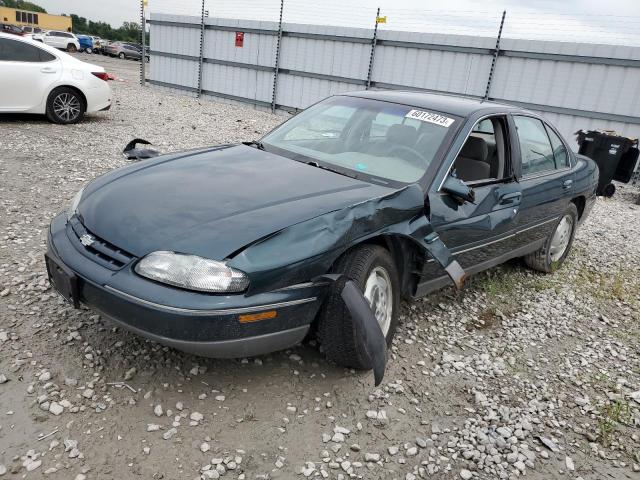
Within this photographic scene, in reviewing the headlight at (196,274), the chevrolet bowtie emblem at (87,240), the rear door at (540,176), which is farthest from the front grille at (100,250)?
the rear door at (540,176)

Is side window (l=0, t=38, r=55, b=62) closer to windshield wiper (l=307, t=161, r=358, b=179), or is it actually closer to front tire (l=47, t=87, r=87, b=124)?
front tire (l=47, t=87, r=87, b=124)

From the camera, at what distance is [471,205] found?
342 centimetres

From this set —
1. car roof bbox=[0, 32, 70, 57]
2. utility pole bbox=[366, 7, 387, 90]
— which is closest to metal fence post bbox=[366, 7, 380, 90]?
utility pole bbox=[366, 7, 387, 90]

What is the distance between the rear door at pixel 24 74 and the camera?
8055mm

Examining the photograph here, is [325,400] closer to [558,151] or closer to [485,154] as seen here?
[485,154]

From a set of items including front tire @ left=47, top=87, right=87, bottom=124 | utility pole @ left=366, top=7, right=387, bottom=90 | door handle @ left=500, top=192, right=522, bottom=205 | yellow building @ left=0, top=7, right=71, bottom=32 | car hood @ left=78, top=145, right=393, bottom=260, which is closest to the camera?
car hood @ left=78, top=145, right=393, bottom=260

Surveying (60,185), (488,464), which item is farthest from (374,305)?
(60,185)

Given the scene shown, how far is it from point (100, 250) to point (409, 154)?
1970 mm

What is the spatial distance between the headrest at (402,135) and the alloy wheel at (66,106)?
7488 millimetres

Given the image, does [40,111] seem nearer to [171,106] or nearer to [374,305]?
[171,106]

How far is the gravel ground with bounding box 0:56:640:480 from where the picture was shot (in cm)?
224

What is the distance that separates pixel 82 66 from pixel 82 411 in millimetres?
8238

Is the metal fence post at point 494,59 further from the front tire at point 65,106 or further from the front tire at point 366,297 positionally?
the front tire at point 366,297

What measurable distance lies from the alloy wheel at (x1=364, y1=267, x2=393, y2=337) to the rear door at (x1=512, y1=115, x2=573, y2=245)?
158 centimetres
